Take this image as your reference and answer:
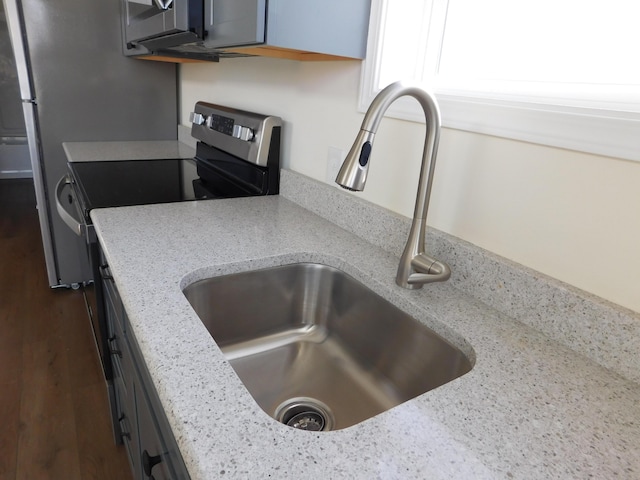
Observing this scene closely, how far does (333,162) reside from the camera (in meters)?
1.26

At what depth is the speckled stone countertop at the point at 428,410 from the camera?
47 cm

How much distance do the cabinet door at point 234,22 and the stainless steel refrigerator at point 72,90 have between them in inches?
55.9

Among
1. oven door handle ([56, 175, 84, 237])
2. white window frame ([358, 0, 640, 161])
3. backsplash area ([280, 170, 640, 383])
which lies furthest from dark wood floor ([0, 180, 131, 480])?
white window frame ([358, 0, 640, 161])

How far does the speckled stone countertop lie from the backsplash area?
2 centimetres

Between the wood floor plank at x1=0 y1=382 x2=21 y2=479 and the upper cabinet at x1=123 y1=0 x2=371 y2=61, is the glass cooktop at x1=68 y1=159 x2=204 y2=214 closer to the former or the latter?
the upper cabinet at x1=123 y1=0 x2=371 y2=61

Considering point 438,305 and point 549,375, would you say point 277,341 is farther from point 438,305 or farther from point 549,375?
point 549,375

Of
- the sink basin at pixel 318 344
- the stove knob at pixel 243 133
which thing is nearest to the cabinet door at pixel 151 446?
the sink basin at pixel 318 344

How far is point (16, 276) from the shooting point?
268 centimetres

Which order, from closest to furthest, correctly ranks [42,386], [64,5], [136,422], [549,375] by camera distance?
1. [549,375]
2. [136,422]
3. [42,386]
4. [64,5]

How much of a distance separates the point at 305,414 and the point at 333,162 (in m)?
0.71

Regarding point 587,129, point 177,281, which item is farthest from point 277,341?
point 587,129

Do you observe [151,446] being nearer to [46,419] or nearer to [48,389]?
[46,419]

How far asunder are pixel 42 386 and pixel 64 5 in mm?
1814

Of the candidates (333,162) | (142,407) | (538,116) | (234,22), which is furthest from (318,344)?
(234,22)
